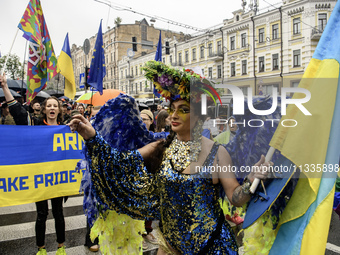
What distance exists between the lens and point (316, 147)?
1.75 metres

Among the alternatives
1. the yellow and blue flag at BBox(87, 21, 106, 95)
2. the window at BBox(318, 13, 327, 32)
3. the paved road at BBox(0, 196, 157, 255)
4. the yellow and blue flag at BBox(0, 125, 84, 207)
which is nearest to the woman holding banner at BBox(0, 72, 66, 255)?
the yellow and blue flag at BBox(0, 125, 84, 207)

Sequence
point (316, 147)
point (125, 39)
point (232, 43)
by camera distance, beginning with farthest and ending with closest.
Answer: point (125, 39)
point (232, 43)
point (316, 147)

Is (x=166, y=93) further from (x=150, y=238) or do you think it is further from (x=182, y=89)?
(x=150, y=238)

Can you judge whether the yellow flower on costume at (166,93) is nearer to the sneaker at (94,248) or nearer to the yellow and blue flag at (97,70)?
the sneaker at (94,248)

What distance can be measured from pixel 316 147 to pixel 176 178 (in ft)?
3.07

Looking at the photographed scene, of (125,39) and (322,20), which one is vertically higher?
(125,39)

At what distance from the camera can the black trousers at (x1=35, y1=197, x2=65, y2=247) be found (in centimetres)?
345

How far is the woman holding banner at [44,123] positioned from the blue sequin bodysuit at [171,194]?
1.64m

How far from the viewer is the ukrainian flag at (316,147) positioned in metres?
1.68

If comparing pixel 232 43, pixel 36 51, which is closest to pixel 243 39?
pixel 232 43

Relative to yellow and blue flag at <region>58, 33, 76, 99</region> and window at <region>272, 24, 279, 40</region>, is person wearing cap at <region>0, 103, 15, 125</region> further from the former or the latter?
window at <region>272, 24, 279, 40</region>

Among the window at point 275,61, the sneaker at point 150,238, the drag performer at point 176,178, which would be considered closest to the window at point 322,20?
the window at point 275,61

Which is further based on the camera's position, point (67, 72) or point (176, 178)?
point (67, 72)

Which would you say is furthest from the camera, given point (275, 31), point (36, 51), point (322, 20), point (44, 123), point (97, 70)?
point (275, 31)
